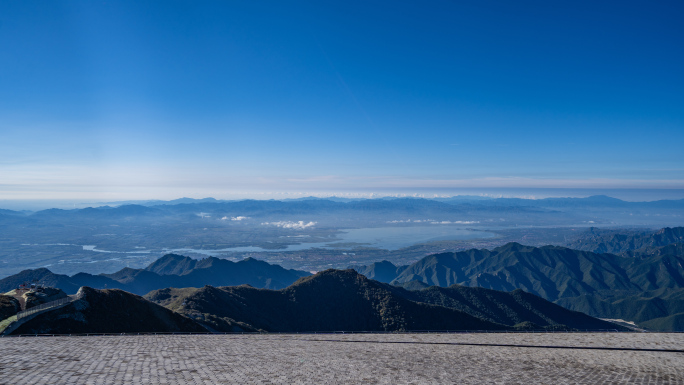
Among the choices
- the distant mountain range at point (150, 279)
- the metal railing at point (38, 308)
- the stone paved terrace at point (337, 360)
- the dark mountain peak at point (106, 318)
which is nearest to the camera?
the stone paved terrace at point (337, 360)

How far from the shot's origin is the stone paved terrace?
62.1ft

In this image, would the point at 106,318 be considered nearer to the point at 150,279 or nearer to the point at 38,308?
the point at 38,308

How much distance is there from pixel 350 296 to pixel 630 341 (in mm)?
55817

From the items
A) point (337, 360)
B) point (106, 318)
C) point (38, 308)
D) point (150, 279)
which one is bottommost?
point (150, 279)

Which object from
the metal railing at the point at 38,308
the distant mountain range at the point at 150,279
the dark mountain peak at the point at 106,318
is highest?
the metal railing at the point at 38,308

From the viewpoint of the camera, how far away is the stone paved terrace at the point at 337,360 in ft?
62.1

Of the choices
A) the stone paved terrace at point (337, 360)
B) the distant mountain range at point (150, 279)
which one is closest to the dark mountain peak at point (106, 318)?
the stone paved terrace at point (337, 360)

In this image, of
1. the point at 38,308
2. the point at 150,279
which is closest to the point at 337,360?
the point at 38,308

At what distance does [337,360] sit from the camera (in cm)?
2436

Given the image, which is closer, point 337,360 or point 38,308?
point 337,360

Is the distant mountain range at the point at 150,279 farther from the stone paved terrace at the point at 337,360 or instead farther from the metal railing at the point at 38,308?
the stone paved terrace at the point at 337,360

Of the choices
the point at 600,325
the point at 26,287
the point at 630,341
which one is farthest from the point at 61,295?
the point at 600,325

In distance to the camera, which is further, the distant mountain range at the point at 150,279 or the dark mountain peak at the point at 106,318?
the distant mountain range at the point at 150,279

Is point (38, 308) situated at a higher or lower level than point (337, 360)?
higher
